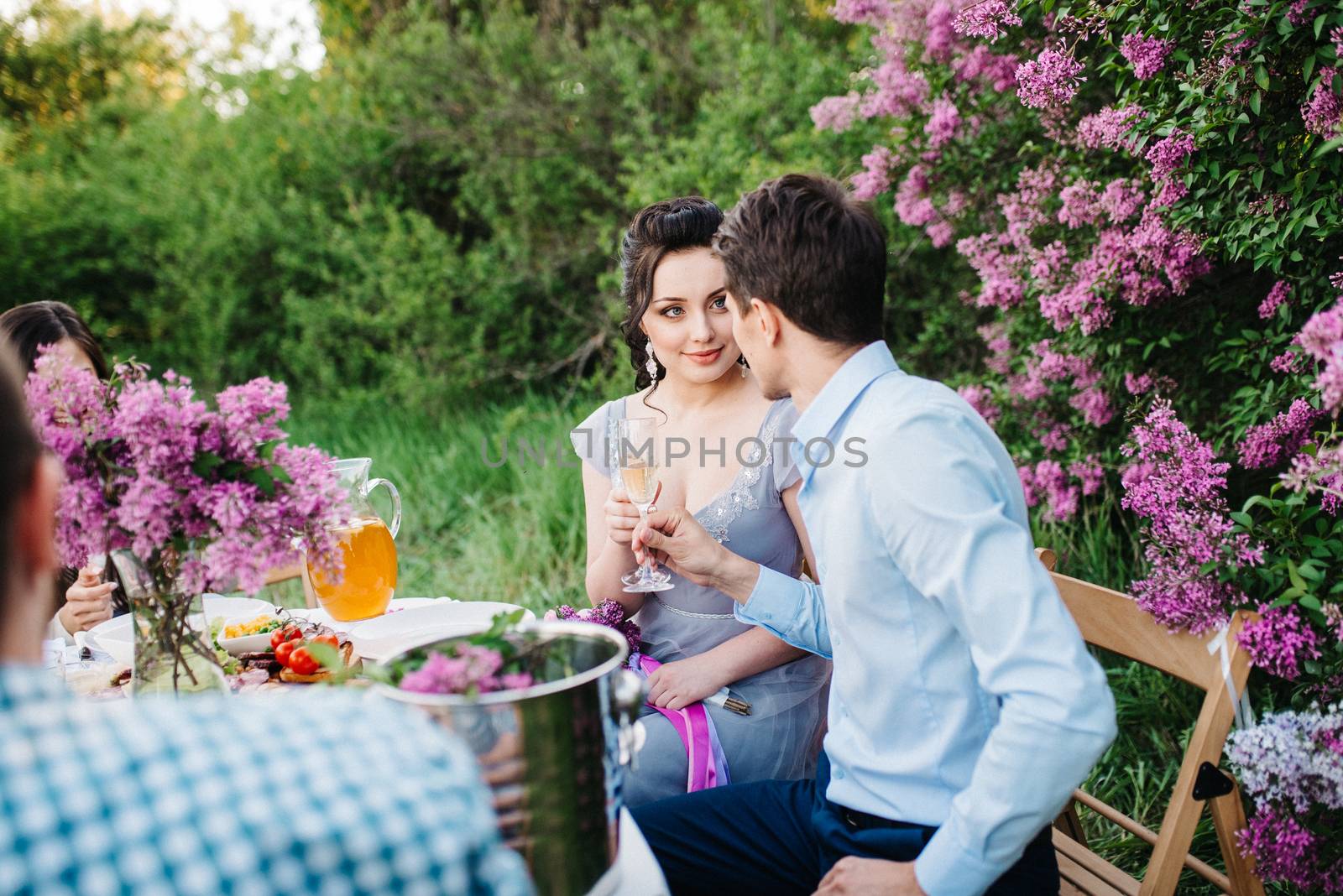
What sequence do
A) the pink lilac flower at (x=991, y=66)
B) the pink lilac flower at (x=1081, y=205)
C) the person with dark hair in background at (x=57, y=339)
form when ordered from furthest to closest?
1. the pink lilac flower at (x=991, y=66)
2. the pink lilac flower at (x=1081, y=205)
3. the person with dark hair in background at (x=57, y=339)

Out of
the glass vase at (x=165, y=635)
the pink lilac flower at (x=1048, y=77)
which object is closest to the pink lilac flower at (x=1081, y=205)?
the pink lilac flower at (x=1048, y=77)

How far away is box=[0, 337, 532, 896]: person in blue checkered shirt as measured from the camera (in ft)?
2.37

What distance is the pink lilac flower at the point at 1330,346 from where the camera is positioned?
1.38m

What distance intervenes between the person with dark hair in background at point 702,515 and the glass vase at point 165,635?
0.88m

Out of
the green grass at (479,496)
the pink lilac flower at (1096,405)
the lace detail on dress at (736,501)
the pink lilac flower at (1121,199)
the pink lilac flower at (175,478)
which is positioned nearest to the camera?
the pink lilac flower at (175,478)

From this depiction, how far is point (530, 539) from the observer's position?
514cm

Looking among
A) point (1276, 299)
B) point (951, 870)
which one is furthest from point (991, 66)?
point (951, 870)

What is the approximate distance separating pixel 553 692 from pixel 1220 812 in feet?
4.88

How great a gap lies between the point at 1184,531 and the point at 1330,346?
2.80 ft

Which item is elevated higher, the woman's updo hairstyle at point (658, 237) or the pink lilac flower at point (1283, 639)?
the woman's updo hairstyle at point (658, 237)

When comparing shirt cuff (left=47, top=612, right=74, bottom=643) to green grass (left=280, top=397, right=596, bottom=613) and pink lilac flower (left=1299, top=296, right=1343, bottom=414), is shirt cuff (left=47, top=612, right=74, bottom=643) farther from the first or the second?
pink lilac flower (left=1299, top=296, right=1343, bottom=414)

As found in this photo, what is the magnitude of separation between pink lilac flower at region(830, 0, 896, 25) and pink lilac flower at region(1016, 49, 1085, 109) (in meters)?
1.35

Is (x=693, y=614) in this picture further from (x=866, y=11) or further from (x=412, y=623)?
(x=866, y=11)

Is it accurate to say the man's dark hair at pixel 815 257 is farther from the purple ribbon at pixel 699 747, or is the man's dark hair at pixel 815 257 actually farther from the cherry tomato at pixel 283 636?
the cherry tomato at pixel 283 636
